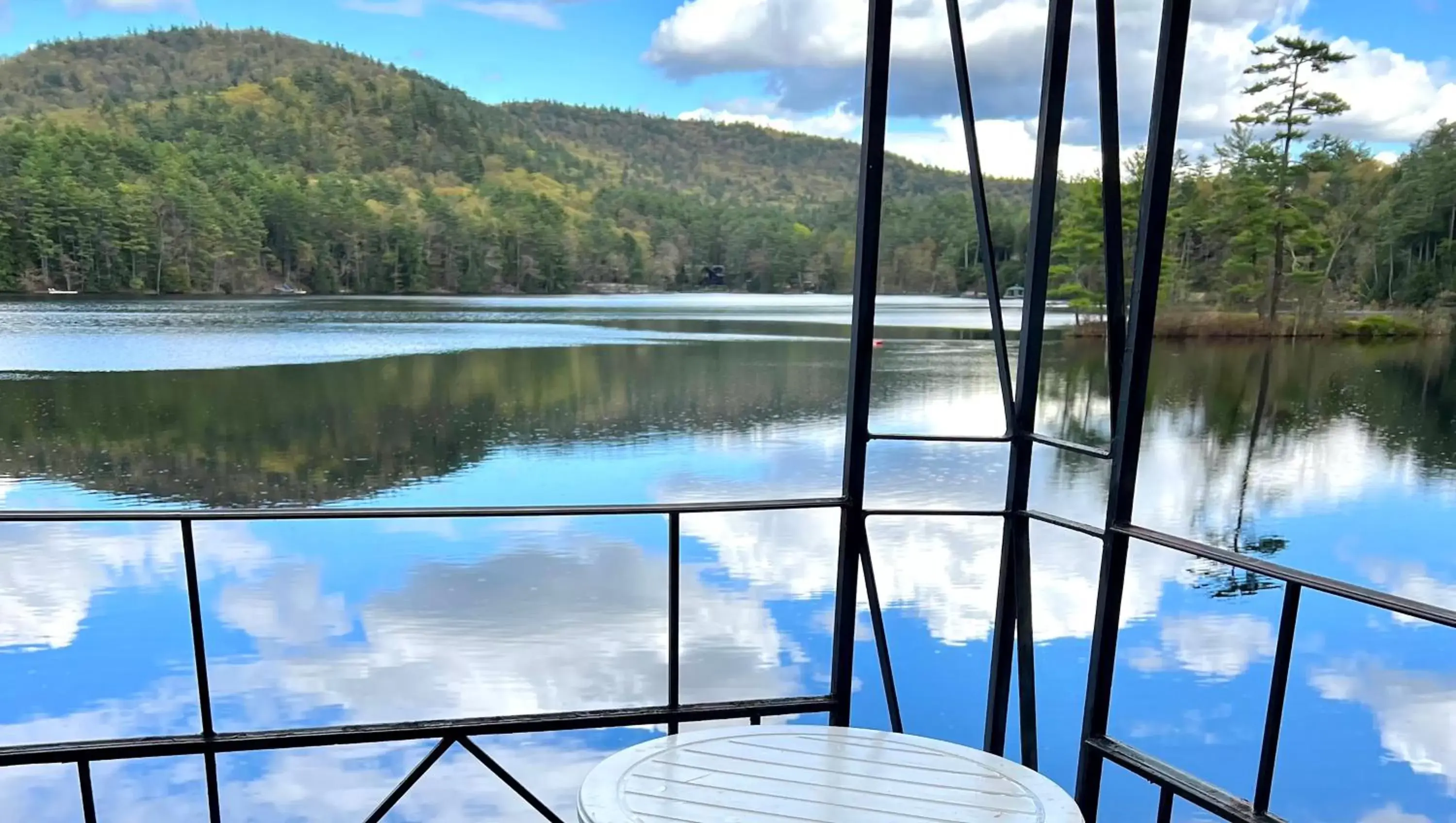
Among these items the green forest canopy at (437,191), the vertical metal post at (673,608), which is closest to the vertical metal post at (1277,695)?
the vertical metal post at (673,608)

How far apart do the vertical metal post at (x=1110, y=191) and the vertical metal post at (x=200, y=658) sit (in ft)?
6.33

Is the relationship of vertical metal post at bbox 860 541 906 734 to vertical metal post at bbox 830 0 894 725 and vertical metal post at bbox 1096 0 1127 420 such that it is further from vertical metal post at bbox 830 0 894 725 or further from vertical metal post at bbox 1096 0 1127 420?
vertical metal post at bbox 1096 0 1127 420

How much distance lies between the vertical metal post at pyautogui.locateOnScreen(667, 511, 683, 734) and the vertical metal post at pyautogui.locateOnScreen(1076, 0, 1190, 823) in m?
0.91

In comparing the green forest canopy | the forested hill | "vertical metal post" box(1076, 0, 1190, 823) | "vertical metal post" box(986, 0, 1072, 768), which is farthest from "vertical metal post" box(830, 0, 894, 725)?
the forested hill

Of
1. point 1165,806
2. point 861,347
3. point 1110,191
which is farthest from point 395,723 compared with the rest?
point 1110,191

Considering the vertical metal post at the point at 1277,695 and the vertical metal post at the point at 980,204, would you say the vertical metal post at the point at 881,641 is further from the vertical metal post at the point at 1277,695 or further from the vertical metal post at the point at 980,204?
the vertical metal post at the point at 1277,695

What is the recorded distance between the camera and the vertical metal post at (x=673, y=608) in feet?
7.02

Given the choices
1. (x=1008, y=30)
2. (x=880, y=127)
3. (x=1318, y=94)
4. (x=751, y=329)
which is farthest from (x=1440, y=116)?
(x=751, y=329)

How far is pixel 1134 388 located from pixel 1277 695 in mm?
608

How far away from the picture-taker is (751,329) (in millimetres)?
17562

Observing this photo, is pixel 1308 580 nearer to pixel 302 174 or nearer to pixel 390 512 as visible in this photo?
pixel 390 512

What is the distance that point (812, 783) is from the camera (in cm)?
142

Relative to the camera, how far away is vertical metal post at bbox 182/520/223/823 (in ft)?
6.11

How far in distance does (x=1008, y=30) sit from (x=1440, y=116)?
7902 millimetres
